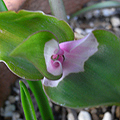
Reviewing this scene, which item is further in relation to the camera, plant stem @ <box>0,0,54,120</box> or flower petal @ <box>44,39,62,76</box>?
plant stem @ <box>0,0,54,120</box>

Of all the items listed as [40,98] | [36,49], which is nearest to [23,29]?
[36,49]

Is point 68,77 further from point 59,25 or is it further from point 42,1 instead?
point 42,1


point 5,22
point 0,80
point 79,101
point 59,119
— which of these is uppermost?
point 5,22

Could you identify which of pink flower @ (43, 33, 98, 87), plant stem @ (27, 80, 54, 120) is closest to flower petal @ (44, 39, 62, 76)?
pink flower @ (43, 33, 98, 87)

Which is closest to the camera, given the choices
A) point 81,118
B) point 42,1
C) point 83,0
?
point 81,118

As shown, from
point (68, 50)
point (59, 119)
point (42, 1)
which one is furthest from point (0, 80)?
point (68, 50)

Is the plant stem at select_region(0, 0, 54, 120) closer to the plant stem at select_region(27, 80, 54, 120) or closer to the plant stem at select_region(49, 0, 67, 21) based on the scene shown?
the plant stem at select_region(27, 80, 54, 120)

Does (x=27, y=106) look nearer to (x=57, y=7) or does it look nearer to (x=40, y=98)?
(x=40, y=98)

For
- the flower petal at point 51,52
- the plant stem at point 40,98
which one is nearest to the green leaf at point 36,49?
the flower petal at point 51,52
